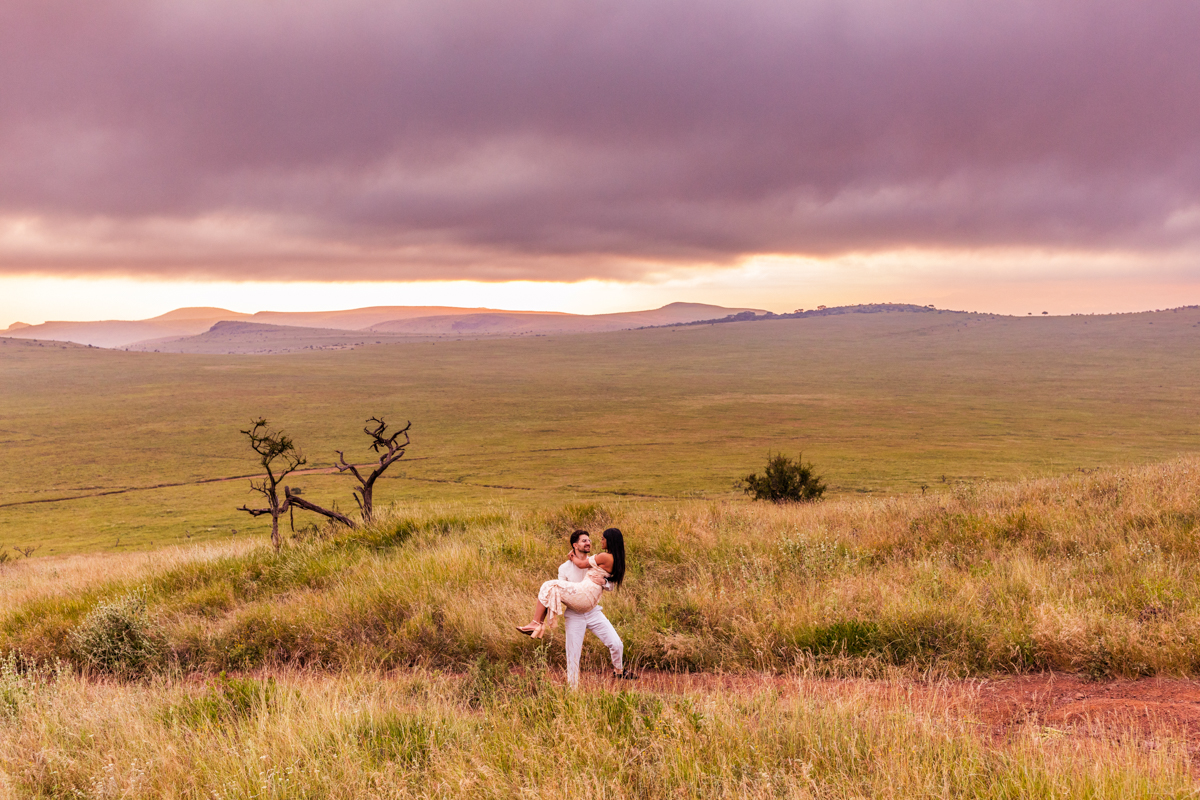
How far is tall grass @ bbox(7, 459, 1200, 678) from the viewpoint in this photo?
5.83 meters

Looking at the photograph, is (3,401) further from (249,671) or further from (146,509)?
(249,671)

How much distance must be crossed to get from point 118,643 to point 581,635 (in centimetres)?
558

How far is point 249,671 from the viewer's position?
6.91 meters

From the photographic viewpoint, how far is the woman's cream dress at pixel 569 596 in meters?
5.51

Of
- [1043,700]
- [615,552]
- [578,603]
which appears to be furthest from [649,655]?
[1043,700]

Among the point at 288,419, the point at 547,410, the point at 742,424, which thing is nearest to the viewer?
the point at 742,424

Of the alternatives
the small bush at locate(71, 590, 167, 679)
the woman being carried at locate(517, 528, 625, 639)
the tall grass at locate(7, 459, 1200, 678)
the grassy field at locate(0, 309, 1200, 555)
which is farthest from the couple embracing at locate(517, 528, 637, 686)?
the grassy field at locate(0, 309, 1200, 555)

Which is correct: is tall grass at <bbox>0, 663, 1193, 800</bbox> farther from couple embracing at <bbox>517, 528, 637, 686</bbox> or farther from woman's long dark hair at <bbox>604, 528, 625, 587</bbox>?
woman's long dark hair at <bbox>604, 528, 625, 587</bbox>

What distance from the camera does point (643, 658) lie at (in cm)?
630

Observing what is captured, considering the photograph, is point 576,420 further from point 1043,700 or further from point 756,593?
point 1043,700

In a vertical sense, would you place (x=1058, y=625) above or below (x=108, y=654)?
above

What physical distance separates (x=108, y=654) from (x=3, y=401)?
133 metres

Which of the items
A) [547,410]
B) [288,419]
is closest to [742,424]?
[547,410]

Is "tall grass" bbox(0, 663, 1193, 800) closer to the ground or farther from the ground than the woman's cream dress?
closer to the ground
